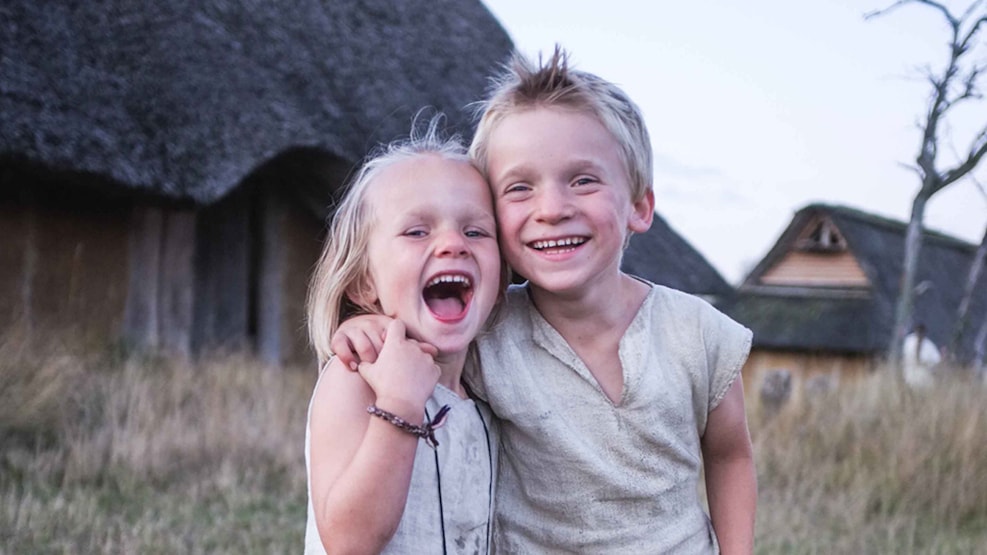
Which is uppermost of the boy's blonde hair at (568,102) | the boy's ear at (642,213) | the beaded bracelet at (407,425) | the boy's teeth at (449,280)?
the boy's blonde hair at (568,102)

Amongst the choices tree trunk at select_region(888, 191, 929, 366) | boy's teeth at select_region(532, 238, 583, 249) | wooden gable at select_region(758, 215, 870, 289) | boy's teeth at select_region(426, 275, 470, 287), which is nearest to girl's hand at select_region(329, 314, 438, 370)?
boy's teeth at select_region(426, 275, 470, 287)

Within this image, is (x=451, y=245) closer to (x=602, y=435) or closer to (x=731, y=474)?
(x=602, y=435)

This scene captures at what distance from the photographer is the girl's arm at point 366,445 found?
1526mm

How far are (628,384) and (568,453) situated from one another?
0.59ft

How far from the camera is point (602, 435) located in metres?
1.95

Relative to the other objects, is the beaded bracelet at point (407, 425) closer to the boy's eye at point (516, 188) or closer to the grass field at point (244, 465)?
the boy's eye at point (516, 188)

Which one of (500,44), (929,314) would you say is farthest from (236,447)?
(929,314)

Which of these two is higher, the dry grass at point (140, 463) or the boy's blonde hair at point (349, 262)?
the boy's blonde hair at point (349, 262)

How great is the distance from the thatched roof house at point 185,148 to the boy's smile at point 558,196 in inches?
228

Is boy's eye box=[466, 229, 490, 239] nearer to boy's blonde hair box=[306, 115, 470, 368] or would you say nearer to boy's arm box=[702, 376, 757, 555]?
boy's blonde hair box=[306, 115, 470, 368]

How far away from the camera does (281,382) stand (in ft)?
23.3

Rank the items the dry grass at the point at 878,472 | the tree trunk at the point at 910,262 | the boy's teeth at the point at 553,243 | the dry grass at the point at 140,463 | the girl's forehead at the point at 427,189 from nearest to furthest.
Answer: the girl's forehead at the point at 427,189
the boy's teeth at the point at 553,243
the dry grass at the point at 140,463
the dry grass at the point at 878,472
the tree trunk at the point at 910,262

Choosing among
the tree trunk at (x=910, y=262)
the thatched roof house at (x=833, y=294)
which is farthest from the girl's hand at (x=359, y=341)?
the thatched roof house at (x=833, y=294)

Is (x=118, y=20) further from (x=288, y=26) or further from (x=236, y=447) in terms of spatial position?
(x=236, y=447)
